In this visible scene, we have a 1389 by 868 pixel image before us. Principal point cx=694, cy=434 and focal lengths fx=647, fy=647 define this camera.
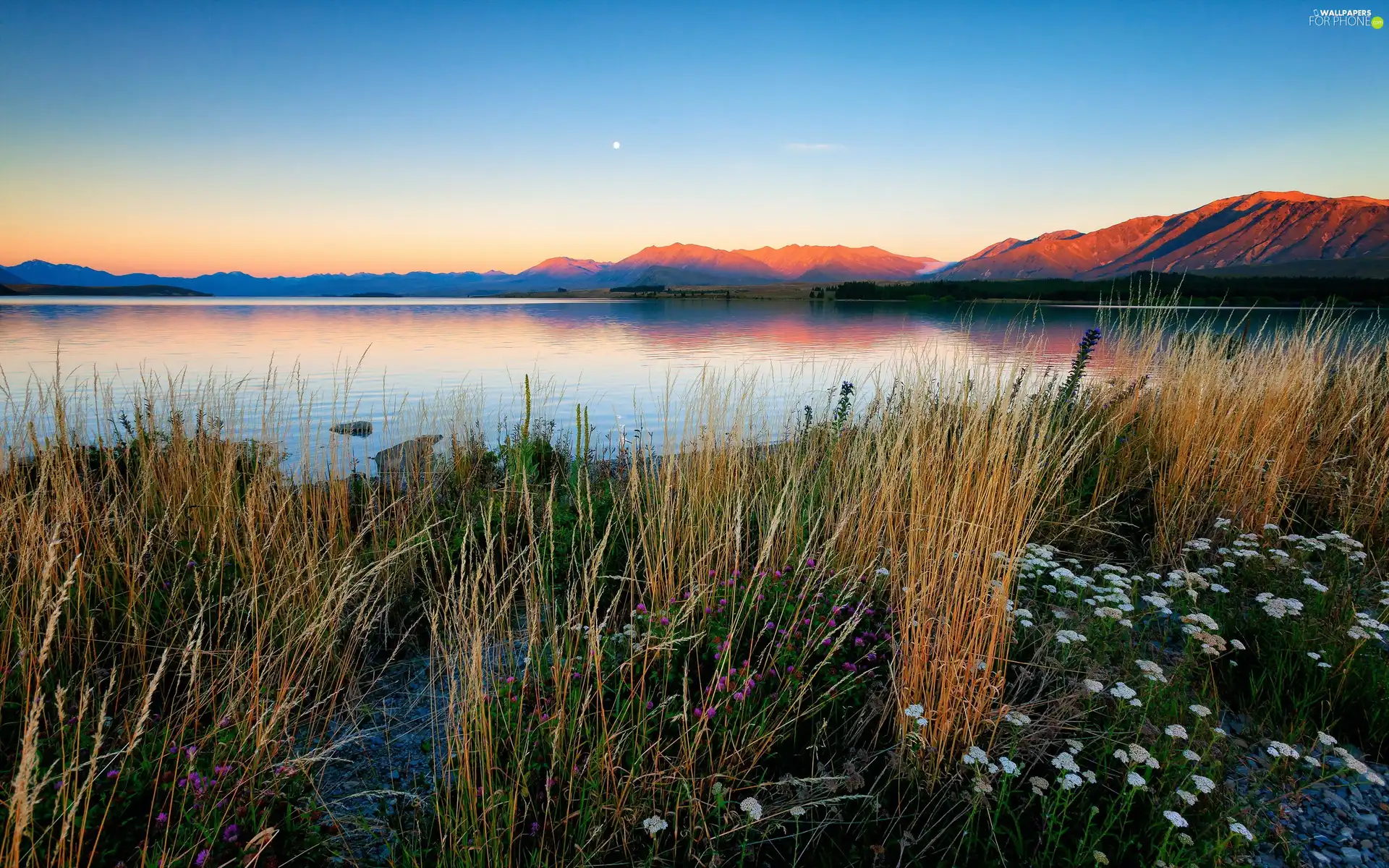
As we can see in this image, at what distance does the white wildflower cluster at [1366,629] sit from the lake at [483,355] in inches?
78.3

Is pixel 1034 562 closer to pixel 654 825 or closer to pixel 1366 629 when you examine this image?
pixel 1366 629

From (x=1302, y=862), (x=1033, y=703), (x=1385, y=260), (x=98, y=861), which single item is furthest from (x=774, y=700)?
(x=1385, y=260)

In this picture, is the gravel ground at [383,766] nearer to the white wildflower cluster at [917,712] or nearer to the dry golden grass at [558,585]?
the dry golden grass at [558,585]

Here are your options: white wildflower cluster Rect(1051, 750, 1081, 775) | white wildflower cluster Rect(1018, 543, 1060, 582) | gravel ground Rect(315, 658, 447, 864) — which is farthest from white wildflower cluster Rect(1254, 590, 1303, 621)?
gravel ground Rect(315, 658, 447, 864)

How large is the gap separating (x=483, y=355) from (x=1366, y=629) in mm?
22249

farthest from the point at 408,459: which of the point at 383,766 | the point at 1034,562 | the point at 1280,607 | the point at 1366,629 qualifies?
the point at 1366,629

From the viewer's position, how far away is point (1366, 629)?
9.57 feet

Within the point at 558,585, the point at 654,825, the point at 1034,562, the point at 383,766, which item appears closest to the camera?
the point at 654,825

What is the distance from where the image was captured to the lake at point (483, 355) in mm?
10352

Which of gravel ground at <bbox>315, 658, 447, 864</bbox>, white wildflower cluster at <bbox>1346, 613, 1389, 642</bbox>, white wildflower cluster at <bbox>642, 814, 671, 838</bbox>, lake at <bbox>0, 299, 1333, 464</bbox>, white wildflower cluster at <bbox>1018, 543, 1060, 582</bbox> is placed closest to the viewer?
white wildflower cluster at <bbox>642, 814, 671, 838</bbox>

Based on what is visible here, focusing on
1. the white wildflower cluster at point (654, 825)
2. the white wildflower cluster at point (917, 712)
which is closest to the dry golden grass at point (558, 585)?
the white wildflower cluster at point (917, 712)

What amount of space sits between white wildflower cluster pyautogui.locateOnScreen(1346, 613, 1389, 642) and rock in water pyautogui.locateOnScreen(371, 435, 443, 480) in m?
5.63

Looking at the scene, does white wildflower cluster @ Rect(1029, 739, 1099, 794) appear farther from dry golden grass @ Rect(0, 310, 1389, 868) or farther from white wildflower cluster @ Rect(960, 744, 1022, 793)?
dry golden grass @ Rect(0, 310, 1389, 868)

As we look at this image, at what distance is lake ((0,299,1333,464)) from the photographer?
10352 millimetres
